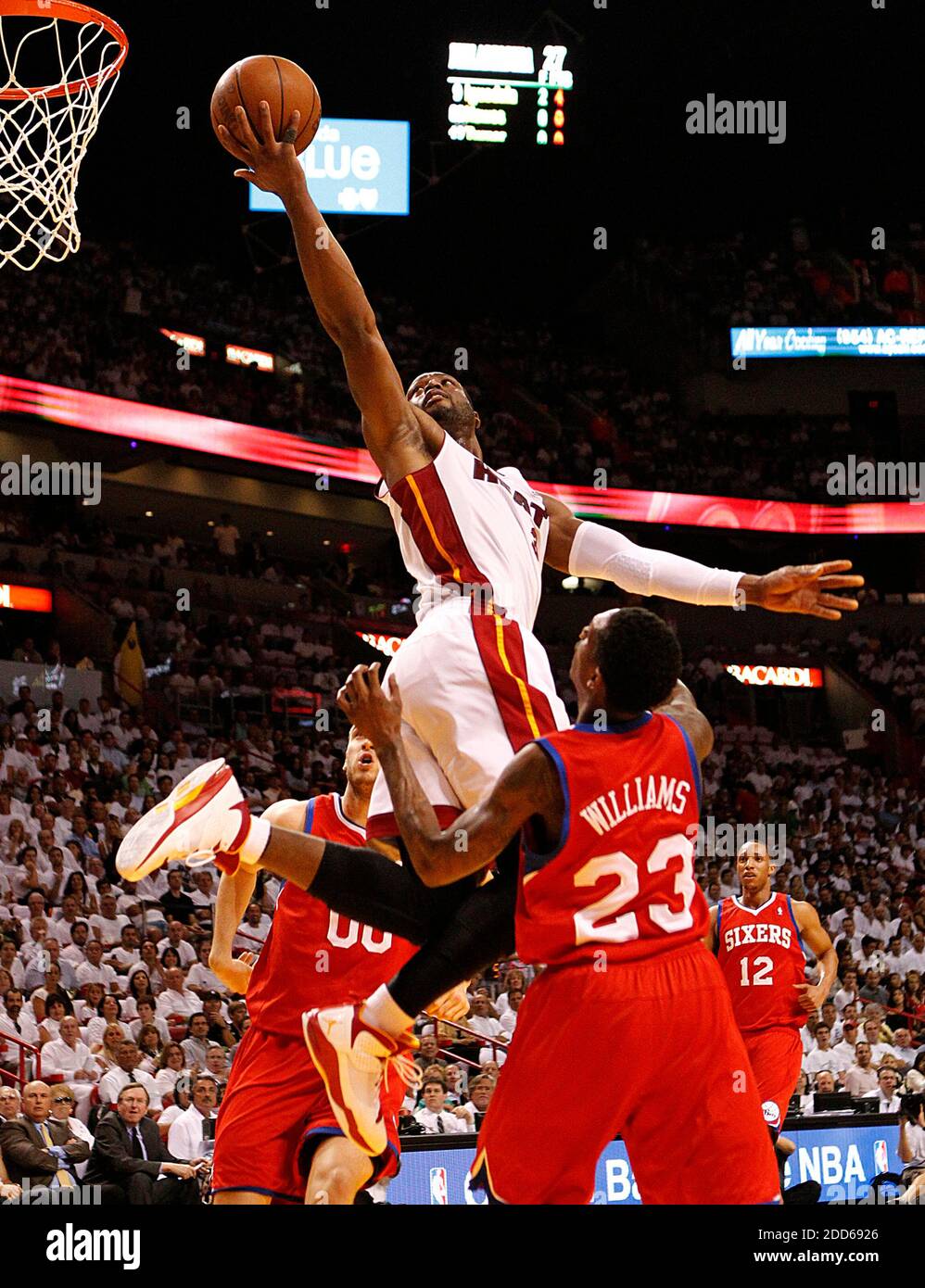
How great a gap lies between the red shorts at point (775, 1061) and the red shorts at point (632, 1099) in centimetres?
484

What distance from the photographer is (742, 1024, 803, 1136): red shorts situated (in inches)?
315

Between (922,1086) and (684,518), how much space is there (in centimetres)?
1344

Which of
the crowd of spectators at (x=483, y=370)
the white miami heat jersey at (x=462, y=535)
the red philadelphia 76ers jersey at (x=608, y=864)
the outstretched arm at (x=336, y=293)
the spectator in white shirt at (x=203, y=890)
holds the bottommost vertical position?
the spectator in white shirt at (x=203, y=890)

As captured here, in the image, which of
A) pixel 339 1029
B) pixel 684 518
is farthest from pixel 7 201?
pixel 339 1029

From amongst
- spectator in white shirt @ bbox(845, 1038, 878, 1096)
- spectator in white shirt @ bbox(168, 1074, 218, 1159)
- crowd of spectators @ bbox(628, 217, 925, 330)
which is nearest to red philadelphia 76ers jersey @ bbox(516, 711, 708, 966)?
spectator in white shirt @ bbox(168, 1074, 218, 1159)

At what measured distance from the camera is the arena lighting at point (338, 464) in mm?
17969

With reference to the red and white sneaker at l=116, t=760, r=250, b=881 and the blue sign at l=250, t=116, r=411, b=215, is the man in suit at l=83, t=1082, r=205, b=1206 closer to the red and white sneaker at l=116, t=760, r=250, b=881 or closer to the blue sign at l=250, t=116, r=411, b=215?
the red and white sneaker at l=116, t=760, r=250, b=881

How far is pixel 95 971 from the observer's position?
409 inches

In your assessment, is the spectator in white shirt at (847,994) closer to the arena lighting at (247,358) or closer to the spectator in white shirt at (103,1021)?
the spectator in white shirt at (103,1021)

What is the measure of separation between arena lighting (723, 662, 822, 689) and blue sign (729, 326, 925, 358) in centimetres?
565

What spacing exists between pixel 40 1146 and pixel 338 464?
1439 cm

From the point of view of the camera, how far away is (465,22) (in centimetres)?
2184

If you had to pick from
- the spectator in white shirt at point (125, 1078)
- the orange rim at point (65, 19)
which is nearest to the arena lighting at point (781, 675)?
the spectator in white shirt at point (125, 1078)
